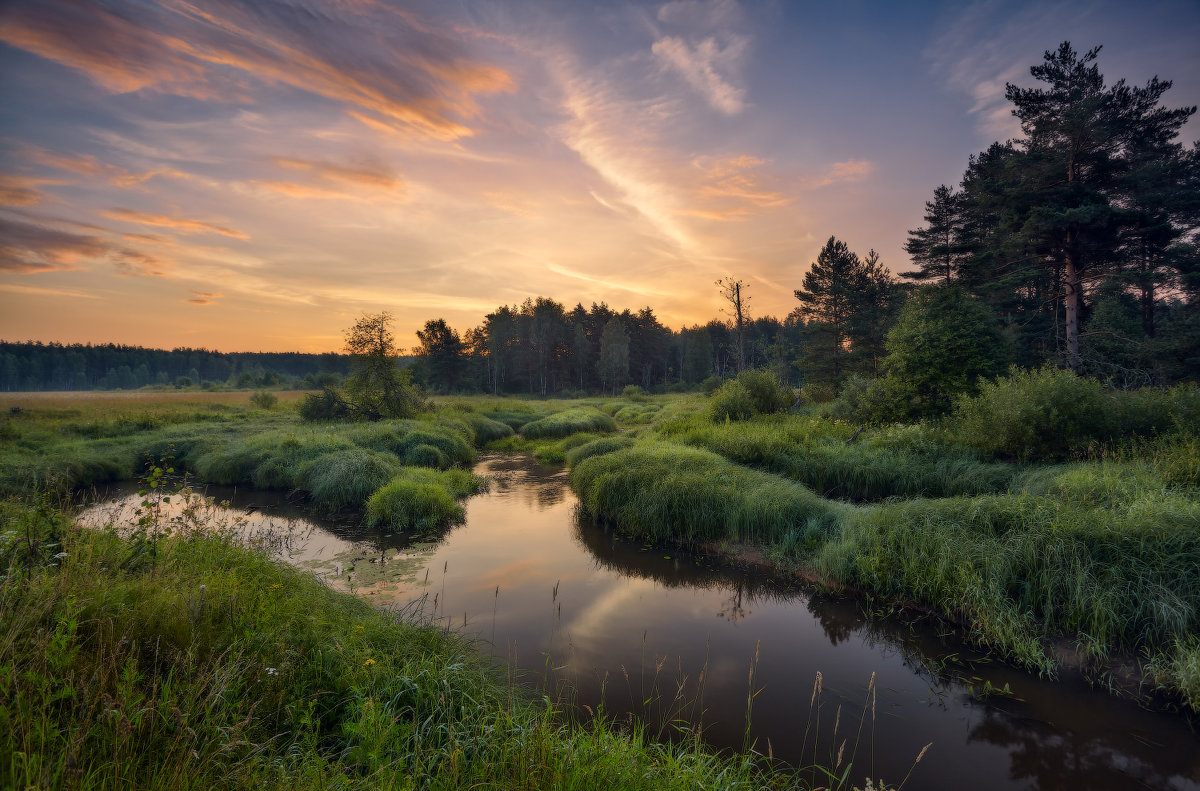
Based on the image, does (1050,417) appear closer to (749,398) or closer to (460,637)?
(749,398)

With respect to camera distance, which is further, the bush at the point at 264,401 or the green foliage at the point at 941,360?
the bush at the point at 264,401

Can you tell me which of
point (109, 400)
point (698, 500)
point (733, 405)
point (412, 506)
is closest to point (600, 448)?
point (733, 405)

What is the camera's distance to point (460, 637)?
20.5 feet

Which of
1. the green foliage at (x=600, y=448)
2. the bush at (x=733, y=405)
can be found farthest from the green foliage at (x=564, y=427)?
the bush at (x=733, y=405)

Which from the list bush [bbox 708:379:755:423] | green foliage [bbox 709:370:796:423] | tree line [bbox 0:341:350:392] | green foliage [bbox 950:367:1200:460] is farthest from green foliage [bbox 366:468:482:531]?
tree line [bbox 0:341:350:392]

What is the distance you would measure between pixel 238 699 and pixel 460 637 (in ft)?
9.57

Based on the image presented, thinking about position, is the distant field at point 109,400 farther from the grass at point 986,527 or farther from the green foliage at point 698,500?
the grass at point 986,527

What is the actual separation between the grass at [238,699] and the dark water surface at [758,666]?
0.91 meters

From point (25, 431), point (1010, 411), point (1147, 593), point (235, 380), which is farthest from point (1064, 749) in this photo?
point (235, 380)

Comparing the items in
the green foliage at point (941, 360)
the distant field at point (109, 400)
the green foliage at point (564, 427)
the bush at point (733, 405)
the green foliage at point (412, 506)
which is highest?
the green foliage at point (941, 360)

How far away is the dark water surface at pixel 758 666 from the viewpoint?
5109 millimetres

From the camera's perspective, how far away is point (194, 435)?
21.3 meters

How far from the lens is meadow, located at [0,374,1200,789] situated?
2.81m

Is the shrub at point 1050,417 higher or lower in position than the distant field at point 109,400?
higher
